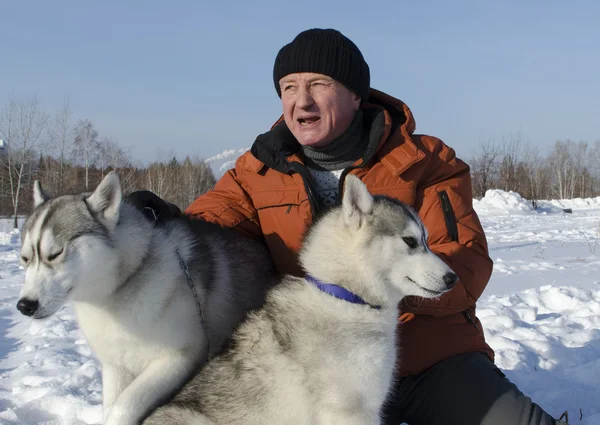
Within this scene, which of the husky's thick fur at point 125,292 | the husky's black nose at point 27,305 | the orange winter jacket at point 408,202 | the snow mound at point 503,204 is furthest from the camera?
the snow mound at point 503,204

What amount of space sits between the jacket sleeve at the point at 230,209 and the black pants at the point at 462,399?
1.54 m

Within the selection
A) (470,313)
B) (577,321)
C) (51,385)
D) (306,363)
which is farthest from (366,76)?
(577,321)

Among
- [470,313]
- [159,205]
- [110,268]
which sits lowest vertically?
[470,313]

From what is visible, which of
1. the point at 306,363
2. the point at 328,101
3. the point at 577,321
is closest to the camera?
the point at 306,363

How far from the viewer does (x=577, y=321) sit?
554 centimetres

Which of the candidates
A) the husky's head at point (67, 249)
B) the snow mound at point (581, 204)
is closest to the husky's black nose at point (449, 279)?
the husky's head at point (67, 249)

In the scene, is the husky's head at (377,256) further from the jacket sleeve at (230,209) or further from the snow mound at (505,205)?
the snow mound at (505,205)

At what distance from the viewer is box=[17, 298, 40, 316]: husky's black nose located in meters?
2.30

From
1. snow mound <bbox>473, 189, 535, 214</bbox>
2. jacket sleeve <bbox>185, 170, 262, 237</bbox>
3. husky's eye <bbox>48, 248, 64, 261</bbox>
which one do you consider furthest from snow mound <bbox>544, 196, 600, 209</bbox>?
husky's eye <bbox>48, 248, 64, 261</bbox>

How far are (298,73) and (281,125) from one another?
479 millimetres

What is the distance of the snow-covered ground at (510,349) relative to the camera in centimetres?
356

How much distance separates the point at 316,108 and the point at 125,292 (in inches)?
70.4

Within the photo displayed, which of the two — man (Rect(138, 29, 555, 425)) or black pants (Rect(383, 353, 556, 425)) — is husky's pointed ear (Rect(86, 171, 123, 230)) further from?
black pants (Rect(383, 353, 556, 425))

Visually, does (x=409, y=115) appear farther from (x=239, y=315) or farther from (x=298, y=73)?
(x=239, y=315)
